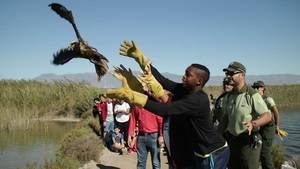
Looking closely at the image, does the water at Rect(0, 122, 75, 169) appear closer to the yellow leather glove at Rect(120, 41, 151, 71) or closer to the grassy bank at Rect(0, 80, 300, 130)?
the grassy bank at Rect(0, 80, 300, 130)

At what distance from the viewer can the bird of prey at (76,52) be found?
4363mm

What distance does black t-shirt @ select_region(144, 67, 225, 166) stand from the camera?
4.45 metres

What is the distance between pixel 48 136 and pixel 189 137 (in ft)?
51.0


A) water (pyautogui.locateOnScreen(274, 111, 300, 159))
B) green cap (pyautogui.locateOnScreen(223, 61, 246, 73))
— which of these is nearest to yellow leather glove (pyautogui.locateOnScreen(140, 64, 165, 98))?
green cap (pyautogui.locateOnScreen(223, 61, 246, 73))

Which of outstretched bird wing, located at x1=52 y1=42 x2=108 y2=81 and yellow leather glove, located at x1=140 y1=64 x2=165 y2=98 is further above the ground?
outstretched bird wing, located at x1=52 y1=42 x2=108 y2=81

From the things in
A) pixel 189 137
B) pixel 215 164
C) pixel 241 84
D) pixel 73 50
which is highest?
pixel 73 50

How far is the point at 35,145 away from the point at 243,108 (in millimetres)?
12115

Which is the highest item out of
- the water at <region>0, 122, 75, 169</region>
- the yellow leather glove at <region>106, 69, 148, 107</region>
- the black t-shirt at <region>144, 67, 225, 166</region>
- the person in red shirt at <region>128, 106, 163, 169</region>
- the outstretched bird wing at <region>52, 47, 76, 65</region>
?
the outstretched bird wing at <region>52, 47, 76, 65</region>

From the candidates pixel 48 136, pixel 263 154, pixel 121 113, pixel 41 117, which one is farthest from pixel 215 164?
pixel 41 117

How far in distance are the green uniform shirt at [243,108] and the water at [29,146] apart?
21.8 feet

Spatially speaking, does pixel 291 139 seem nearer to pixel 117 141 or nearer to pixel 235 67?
pixel 117 141

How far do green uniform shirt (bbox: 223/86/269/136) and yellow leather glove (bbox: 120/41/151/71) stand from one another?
5.55 feet

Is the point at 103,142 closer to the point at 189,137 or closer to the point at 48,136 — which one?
the point at 48,136

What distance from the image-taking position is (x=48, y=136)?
19453 mm
